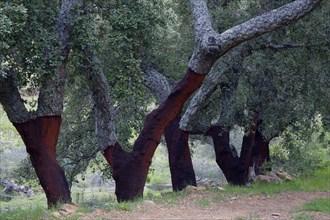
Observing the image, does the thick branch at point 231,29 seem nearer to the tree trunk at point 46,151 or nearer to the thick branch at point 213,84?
the thick branch at point 213,84

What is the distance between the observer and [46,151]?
33.6ft

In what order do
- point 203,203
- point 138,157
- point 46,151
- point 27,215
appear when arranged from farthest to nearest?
point 138,157 < point 46,151 < point 203,203 < point 27,215

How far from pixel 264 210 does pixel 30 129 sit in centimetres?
410

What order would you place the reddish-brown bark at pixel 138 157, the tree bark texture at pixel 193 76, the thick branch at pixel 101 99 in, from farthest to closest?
the reddish-brown bark at pixel 138 157, the thick branch at pixel 101 99, the tree bark texture at pixel 193 76

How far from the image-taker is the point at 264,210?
875 centimetres

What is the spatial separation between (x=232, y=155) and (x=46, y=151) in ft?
14.7

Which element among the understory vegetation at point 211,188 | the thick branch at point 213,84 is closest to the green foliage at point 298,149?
the understory vegetation at point 211,188

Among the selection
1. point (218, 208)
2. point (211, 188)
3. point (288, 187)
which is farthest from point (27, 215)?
point (288, 187)

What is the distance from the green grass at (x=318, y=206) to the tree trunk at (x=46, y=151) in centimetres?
396

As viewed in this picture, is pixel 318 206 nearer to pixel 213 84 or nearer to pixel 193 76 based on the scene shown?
pixel 193 76

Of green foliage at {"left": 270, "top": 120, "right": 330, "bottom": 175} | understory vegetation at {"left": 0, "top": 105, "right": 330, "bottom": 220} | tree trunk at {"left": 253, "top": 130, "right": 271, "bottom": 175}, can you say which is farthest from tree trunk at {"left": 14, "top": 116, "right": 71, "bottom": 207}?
green foliage at {"left": 270, "top": 120, "right": 330, "bottom": 175}

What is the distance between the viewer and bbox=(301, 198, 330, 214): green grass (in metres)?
8.57

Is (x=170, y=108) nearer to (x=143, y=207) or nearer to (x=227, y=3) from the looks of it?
(x=143, y=207)

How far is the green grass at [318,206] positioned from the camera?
8.57 metres
